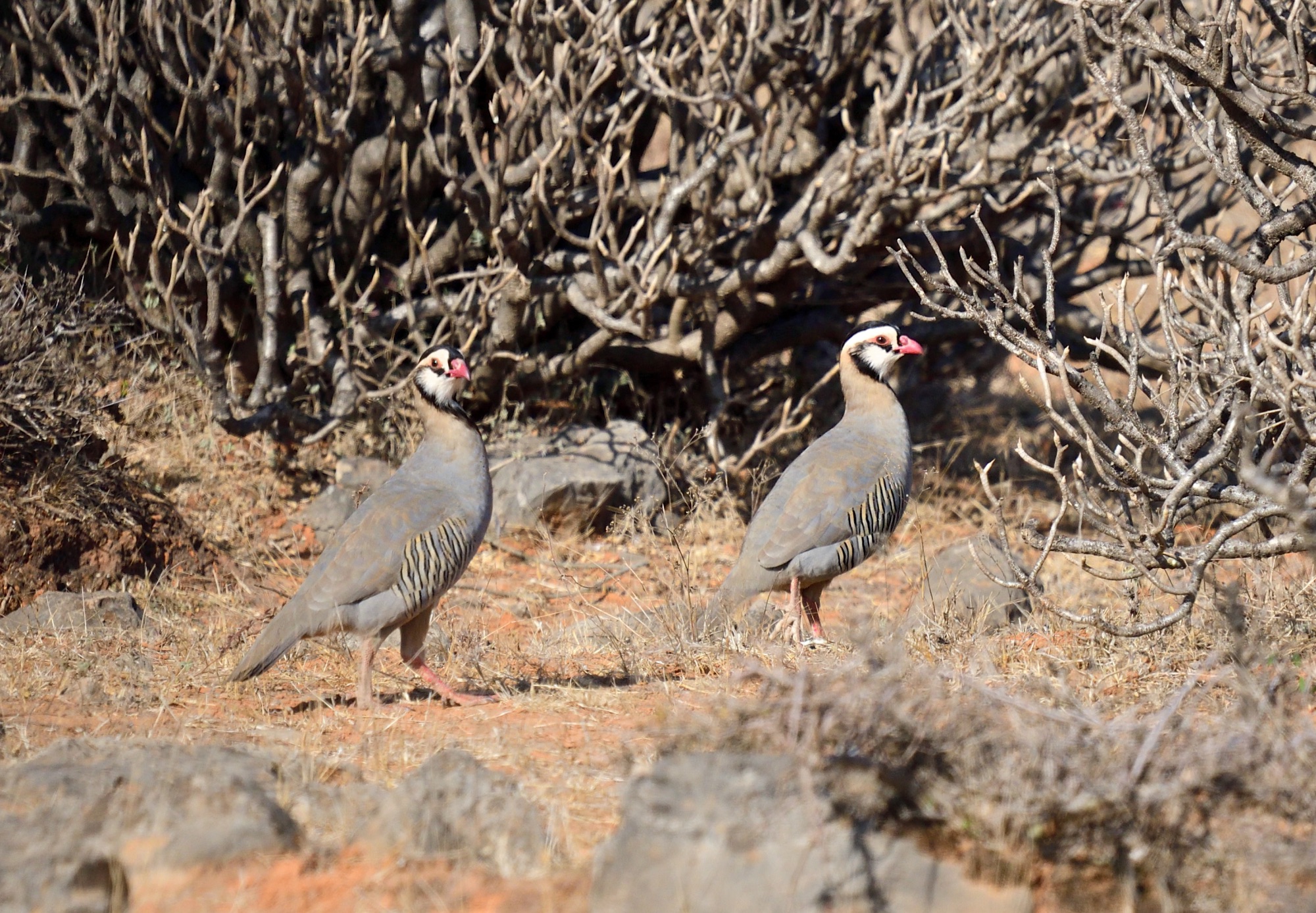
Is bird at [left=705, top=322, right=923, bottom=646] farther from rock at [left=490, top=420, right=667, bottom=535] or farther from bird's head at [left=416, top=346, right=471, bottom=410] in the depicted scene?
rock at [left=490, top=420, right=667, bottom=535]

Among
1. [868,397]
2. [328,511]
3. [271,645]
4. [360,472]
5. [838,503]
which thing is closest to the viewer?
[271,645]

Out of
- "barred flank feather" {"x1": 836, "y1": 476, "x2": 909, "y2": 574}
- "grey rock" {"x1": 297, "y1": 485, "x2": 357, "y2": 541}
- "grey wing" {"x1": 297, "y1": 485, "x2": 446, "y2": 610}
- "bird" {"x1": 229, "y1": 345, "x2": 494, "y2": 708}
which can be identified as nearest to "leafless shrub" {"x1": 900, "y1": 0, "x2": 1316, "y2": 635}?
"barred flank feather" {"x1": 836, "y1": 476, "x2": 909, "y2": 574}

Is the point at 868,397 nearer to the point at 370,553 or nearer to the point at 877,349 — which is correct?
the point at 877,349

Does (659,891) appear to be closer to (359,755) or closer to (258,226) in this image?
(359,755)

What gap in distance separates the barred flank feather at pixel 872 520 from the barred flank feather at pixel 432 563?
205cm

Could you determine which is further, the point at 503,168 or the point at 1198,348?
the point at 503,168

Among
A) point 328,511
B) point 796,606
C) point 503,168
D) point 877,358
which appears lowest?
point 328,511

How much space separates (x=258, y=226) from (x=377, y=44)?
149 centimetres

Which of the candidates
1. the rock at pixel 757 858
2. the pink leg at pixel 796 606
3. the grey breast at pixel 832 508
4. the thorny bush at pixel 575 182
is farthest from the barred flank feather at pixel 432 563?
the thorny bush at pixel 575 182

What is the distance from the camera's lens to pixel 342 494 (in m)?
9.30

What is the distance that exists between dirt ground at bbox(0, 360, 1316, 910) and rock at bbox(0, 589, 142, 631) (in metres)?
0.13

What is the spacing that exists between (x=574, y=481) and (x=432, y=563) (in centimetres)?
352

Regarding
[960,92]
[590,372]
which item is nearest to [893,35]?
[960,92]

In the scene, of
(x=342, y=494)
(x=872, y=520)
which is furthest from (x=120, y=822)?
(x=342, y=494)
